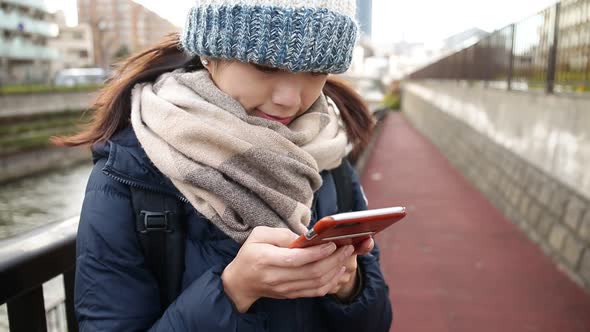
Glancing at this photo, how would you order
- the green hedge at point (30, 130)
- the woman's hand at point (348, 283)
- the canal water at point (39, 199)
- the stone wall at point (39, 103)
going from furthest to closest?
the stone wall at point (39, 103) → the green hedge at point (30, 130) → the canal water at point (39, 199) → the woman's hand at point (348, 283)

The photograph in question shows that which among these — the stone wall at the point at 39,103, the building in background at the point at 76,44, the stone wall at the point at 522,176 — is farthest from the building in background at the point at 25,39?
the stone wall at the point at 522,176

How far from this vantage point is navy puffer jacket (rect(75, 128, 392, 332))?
1162mm

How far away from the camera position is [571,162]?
4.57 metres

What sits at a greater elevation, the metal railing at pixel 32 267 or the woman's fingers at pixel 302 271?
the woman's fingers at pixel 302 271

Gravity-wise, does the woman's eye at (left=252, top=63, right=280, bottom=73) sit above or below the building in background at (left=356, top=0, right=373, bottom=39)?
below

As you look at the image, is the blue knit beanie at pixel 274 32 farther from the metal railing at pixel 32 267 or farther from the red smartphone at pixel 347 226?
the metal railing at pixel 32 267

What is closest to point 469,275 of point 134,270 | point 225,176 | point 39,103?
point 225,176

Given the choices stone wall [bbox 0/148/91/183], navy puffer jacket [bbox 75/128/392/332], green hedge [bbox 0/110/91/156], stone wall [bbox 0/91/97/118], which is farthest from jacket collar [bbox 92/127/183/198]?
stone wall [bbox 0/91/97/118]

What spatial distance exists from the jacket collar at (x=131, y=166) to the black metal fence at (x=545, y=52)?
4.33m

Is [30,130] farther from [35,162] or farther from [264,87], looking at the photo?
[264,87]

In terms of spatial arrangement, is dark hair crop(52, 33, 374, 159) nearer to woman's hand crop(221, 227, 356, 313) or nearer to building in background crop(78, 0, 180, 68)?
woman's hand crop(221, 227, 356, 313)

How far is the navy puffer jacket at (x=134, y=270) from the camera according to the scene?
1162 mm

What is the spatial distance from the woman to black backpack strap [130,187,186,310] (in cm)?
2

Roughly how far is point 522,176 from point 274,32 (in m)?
5.60
